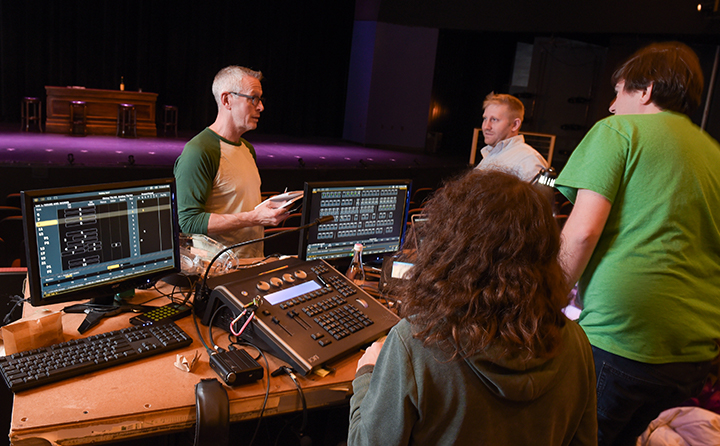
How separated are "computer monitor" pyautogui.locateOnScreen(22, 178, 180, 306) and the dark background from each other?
6760mm

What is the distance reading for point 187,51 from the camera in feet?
32.6

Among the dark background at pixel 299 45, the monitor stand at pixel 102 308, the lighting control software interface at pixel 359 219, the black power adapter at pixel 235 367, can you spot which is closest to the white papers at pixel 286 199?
the lighting control software interface at pixel 359 219

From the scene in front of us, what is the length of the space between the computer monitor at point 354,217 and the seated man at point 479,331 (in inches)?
34.9

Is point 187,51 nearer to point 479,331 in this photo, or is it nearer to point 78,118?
Answer: point 78,118

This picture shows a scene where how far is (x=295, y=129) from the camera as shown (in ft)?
37.7

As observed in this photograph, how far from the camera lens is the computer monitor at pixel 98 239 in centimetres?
126

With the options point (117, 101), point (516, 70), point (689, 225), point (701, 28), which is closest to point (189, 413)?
point (689, 225)

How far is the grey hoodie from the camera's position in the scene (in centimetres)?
82

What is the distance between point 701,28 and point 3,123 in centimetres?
993

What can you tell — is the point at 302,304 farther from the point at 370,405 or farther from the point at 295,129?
the point at 295,129

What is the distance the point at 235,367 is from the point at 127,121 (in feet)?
26.0

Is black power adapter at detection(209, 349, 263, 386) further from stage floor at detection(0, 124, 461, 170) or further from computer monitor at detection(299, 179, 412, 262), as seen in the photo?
stage floor at detection(0, 124, 461, 170)

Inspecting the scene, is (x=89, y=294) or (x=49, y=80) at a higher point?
(x=49, y=80)

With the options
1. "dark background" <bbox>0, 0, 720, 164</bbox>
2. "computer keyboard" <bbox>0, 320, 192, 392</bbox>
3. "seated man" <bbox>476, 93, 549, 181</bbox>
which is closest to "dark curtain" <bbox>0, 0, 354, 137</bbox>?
"dark background" <bbox>0, 0, 720, 164</bbox>
